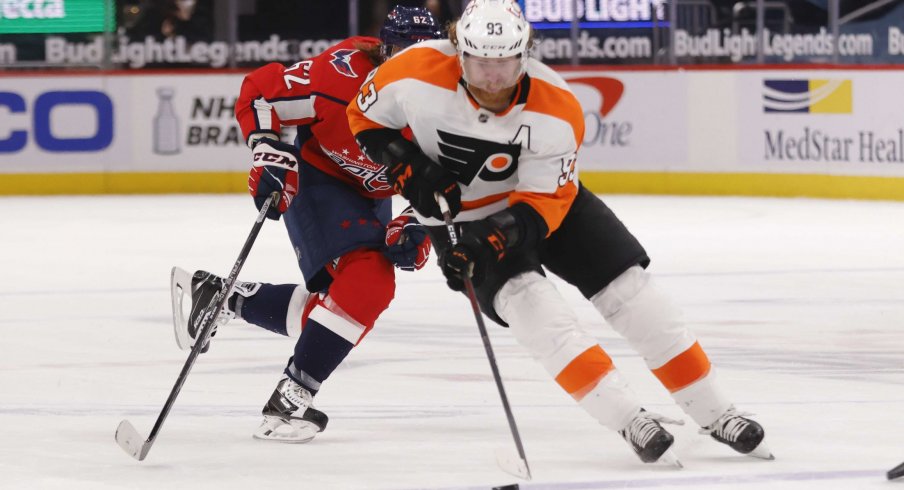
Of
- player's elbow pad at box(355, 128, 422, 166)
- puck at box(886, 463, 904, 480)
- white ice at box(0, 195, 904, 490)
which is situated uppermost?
player's elbow pad at box(355, 128, 422, 166)

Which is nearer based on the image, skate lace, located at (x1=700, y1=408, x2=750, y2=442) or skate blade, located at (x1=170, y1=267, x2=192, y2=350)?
skate lace, located at (x1=700, y1=408, x2=750, y2=442)

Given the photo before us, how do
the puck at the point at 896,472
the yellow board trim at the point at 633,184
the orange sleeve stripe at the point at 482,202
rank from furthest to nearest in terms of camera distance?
the yellow board trim at the point at 633,184, the orange sleeve stripe at the point at 482,202, the puck at the point at 896,472

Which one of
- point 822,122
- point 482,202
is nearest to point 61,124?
point 822,122

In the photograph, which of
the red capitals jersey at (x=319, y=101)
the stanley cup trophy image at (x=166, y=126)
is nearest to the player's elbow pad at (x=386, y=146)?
the red capitals jersey at (x=319, y=101)

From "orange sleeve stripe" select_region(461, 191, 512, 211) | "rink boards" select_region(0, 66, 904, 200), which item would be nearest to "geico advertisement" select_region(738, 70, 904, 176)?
"rink boards" select_region(0, 66, 904, 200)

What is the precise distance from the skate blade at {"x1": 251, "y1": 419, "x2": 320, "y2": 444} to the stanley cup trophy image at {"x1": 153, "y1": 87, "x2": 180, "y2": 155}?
7.46 m

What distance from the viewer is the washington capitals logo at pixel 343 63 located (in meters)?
3.81

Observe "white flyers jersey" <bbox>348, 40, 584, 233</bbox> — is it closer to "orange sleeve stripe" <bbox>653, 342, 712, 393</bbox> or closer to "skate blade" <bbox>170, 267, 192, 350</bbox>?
"orange sleeve stripe" <bbox>653, 342, 712, 393</bbox>

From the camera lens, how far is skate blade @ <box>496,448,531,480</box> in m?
3.11

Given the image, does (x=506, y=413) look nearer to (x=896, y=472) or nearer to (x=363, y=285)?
(x=363, y=285)

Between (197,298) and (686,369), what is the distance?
1.45 meters

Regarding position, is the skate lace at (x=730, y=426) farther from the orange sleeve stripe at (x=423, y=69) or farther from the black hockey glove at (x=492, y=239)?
the orange sleeve stripe at (x=423, y=69)

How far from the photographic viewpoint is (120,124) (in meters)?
10.8

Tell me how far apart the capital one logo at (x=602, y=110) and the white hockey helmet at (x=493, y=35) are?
7220 mm
